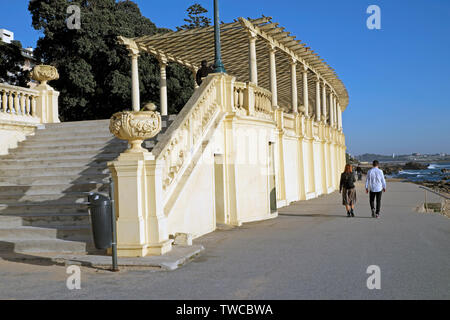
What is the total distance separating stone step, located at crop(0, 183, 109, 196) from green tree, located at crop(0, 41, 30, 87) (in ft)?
55.5

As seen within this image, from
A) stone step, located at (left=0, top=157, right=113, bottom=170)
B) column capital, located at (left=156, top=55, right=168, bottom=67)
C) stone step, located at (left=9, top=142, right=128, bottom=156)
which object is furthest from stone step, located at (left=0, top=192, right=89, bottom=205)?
column capital, located at (left=156, top=55, right=168, bottom=67)

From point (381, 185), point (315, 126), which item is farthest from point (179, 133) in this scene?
point (315, 126)

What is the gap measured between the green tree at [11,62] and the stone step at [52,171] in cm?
1591

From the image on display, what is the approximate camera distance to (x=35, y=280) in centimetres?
581

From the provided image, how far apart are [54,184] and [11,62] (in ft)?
60.8

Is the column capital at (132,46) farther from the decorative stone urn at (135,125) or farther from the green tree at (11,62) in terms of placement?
the decorative stone urn at (135,125)

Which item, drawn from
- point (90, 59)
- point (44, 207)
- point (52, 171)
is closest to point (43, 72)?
point (52, 171)

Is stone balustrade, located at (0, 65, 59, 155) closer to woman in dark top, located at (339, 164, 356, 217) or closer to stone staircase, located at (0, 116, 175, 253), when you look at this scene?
stone staircase, located at (0, 116, 175, 253)

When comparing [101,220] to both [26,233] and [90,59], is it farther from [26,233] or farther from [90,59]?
[90,59]

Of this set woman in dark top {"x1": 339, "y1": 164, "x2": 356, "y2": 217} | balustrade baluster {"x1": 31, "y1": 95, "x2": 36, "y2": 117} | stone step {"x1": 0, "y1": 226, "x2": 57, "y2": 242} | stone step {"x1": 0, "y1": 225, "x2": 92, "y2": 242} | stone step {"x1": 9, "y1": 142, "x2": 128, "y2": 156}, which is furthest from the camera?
balustrade baluster {"x1": 31, "y1": 95, "x2": 36, "y2": 117}

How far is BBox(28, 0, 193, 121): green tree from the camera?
84.4 ft

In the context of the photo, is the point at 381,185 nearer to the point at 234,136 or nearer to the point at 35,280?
the point at 234,136

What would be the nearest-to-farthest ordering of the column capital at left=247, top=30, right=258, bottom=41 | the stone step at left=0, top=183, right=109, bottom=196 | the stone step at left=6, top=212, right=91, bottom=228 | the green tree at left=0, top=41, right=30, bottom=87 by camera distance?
the stone step at left=6, top=212, right=91, bottom=228
the stone step at left=0, top=183, right=109, bottom=196
the column capital at left=247, top=30, right=258, bottom=41
the green tree at left=0, top=41, right=30, bottom=87

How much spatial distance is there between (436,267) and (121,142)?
27.0 ft
